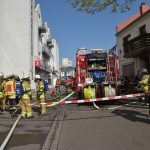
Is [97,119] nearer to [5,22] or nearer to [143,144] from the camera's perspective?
[143,144]

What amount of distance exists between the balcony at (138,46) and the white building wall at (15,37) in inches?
543

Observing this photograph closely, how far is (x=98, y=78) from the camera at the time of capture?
19.1 metres

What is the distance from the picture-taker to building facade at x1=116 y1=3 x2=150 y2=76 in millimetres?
31188

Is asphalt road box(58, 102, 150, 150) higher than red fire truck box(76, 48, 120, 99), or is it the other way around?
red fire truck box(76, 48, 120, 99)

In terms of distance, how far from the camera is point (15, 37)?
43469mm

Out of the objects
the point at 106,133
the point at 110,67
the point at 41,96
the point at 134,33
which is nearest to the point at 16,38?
the point at 134,33

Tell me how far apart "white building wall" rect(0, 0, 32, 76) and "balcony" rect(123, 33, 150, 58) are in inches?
543

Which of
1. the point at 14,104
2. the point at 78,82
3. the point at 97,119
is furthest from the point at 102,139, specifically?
the point at 78,82

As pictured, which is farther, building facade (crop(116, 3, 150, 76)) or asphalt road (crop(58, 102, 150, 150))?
building facade (crop(116, 3, 150, 76))

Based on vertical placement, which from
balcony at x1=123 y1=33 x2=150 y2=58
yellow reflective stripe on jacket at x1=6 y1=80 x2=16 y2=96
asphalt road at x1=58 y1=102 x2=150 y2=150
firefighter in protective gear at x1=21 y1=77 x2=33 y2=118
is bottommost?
asphalt road at x1=58 y1=102 x2=150 y2=150

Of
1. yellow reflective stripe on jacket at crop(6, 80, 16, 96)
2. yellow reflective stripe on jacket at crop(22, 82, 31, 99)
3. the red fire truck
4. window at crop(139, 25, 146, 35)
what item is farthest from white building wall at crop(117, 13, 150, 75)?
yellow reflective stripe on jacket at crop(22, 82, 31, 99)

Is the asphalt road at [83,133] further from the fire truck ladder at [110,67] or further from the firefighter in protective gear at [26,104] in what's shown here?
the fire truck ladder at [110,67]

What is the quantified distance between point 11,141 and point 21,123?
3.20 m

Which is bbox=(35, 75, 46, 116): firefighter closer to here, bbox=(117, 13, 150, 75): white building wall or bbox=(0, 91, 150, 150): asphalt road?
bbox=(0, 91, 150, 150): asphalt road
